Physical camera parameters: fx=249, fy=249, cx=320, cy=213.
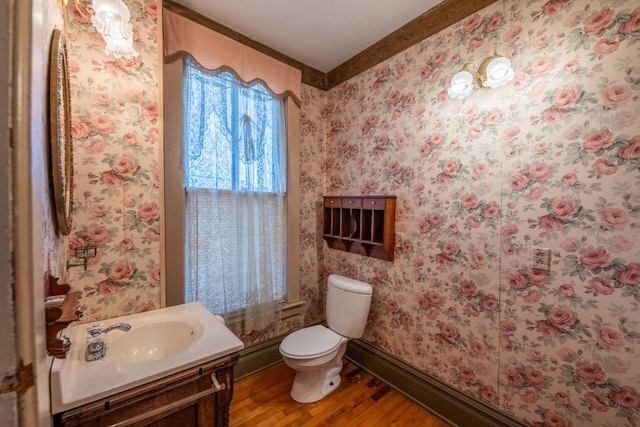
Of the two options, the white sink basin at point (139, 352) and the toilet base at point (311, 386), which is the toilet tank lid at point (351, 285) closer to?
the toilet base at point (311, 386)

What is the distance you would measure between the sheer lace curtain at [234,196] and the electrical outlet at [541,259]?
5.35ft

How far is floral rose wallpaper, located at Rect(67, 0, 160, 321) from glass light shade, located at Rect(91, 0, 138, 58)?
50cm

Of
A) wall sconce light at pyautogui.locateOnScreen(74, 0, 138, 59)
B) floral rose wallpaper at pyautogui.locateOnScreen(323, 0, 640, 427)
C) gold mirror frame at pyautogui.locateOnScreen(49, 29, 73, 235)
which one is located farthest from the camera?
floral rose wallpaper at pyautogui.locateOnScreen(323, 0, 640, 427)

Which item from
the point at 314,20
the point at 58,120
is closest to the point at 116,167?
the point at 58,120

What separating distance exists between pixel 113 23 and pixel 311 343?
1.96m

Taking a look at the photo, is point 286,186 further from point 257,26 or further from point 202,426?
point 202,426

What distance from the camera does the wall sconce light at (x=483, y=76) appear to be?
1.29m

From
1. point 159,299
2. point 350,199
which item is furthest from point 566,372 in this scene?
point 159,299

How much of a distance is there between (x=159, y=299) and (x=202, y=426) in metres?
0.78

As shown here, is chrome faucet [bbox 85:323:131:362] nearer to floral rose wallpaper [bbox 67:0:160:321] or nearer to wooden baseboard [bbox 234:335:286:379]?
floral rose wallpaper [bbox 67:0:160:321]

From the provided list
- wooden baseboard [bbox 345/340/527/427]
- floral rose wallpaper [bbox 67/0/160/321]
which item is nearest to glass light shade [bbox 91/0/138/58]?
floral rose wallpaper [bbox 67/0/160/321]

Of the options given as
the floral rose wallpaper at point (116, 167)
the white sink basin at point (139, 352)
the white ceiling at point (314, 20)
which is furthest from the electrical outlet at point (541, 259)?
the floral rose wallpaper at point (116, 167)

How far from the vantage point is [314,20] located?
66.9 inches

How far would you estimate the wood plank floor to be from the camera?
1545 mm
